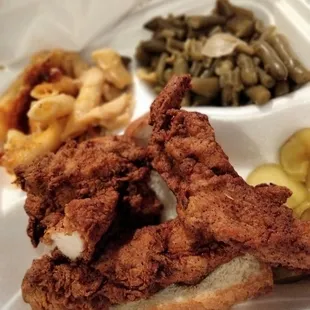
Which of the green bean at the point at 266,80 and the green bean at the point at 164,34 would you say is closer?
the green bean at the point at 266,80

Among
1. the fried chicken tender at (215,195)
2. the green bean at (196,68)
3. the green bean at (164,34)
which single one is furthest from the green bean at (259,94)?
the green bean at (164,34)

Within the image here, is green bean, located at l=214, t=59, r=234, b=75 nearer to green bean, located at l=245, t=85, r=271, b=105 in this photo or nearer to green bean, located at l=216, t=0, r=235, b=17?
green bean, located at l=245, t=85, r=271, b=105

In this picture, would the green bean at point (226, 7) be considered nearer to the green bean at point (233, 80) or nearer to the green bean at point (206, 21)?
the green bean at point (206, 21)

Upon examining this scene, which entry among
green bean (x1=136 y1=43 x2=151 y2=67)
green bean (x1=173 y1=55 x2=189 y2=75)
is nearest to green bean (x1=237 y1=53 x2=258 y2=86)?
green bean (x1=173 y1=55 x2=189 y2=75)

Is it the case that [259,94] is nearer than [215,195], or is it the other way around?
[215,195]

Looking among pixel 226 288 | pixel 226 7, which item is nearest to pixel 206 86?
pixel 226 7

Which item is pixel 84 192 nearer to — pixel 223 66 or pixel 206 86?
pixel 206 86

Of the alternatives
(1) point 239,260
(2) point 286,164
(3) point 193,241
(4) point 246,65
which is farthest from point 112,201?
(4) point 246,65

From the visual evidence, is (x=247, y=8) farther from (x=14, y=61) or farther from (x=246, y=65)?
(x=14, y=61)
